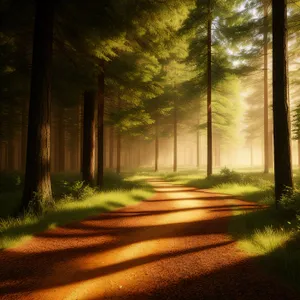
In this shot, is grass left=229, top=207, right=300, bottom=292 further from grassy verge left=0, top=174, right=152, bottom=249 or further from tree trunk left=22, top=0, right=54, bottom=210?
tree trunk left=22, top=0, right=54, bottom=210

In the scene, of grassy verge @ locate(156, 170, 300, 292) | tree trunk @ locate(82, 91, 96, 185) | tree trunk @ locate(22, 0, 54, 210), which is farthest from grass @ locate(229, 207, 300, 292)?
tree trunk @ locate(82, 91, 96, 185)

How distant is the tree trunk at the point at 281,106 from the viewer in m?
7.56

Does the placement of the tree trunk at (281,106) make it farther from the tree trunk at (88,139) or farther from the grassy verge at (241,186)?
the tree trunk at (88,139)

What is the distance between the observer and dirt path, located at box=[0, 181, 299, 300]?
11.8 ft

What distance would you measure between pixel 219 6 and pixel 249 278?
17095 millimetres

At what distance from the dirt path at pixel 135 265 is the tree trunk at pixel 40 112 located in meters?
2.02

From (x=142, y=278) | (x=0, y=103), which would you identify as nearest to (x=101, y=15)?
(x=142, y=278)

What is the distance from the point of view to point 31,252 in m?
5.12

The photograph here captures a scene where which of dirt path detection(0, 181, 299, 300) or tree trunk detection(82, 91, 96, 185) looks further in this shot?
tree trunk detection(82, 91, 96, 185)

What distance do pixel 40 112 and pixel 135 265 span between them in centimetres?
582

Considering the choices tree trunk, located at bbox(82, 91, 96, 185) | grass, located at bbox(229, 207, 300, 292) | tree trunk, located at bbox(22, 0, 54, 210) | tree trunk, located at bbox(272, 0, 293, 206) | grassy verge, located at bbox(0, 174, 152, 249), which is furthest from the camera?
tree trunk, located at bbox(82, 91, 96, 185)

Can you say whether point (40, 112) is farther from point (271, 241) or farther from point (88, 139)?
point (271, 241)

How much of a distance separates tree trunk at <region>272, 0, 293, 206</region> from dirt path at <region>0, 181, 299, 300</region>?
2286 millimetres

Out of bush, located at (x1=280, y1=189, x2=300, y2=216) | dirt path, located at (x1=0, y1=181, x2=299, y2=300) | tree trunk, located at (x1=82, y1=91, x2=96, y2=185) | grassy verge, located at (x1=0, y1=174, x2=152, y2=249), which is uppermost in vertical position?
tree trunk, located at (x1=82, y1=91, x2=96, y2=185)
